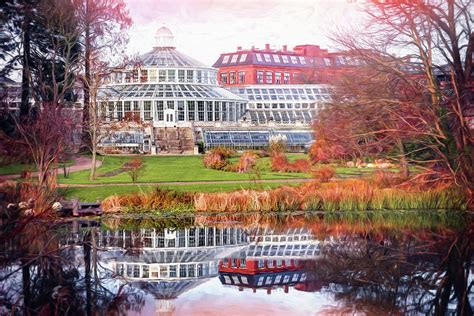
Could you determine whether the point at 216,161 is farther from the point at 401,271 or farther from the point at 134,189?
the point at 401,271

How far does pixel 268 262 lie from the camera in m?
14.6

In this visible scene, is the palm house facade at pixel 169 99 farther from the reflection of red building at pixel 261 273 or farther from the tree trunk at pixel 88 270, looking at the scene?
the reflection of red building at pixel 261 273

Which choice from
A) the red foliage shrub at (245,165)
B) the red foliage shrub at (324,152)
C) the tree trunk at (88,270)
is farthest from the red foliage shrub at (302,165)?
the tree trunk at (88,270)

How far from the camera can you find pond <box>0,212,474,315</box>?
1105 centimetres

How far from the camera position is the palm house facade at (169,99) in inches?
1668

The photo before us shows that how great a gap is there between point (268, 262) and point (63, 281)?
14.2ft

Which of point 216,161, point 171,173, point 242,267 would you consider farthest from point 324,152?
point 242,267

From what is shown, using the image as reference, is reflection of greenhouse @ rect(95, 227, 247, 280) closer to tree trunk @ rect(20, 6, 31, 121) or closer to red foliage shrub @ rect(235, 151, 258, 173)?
red foliage shrub @ rect(235, 151, 258, 173)

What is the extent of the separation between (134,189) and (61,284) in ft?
40.0

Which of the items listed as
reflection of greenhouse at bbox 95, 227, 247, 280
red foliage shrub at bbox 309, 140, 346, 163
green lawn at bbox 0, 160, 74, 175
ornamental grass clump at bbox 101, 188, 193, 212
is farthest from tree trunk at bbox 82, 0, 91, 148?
reflection of greenhouse at bbox 95, 227, 247, 280

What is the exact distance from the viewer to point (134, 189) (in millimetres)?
24266

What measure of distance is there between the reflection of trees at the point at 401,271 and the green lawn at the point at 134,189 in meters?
8.23

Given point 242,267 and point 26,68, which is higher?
point 26,68

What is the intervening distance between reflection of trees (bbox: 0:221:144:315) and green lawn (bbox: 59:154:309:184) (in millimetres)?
11768
